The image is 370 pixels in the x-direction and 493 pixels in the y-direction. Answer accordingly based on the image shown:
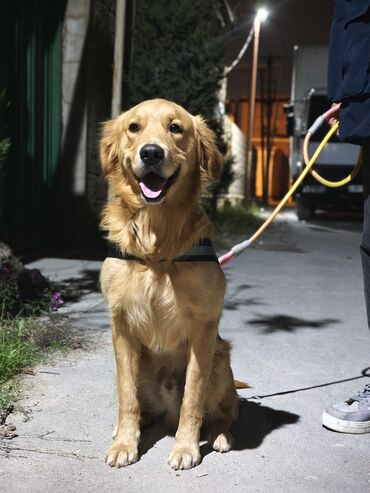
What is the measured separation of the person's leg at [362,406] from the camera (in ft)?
8.55

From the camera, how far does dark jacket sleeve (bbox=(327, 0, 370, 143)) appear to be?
7.82 feet

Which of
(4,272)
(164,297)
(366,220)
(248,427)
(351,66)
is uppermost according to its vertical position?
(351,66)

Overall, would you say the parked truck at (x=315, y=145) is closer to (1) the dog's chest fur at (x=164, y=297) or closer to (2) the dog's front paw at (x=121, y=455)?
(1) the dog's chest fur at (x=164, y=297)

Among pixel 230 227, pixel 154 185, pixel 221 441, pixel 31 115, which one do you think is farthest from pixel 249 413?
pixel 230 227

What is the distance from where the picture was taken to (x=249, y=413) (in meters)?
2.88

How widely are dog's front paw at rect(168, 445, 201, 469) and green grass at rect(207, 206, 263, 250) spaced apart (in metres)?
6.33

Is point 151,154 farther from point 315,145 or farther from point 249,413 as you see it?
point 315,145

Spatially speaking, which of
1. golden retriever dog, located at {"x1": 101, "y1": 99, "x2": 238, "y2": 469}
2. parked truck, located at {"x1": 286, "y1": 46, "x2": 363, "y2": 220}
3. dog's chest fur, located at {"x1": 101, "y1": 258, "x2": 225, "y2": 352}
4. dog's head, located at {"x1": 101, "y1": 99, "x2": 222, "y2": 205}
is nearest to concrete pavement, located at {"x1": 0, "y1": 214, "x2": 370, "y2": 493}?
golden retriever dog, located at {"x1": 101, "y1": 99, "x2": 238, "y2": 469}

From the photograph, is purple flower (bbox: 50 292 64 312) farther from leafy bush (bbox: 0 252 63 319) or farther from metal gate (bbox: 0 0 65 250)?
metal gate (bbox: 0 0 65 250)

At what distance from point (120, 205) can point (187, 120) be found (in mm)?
492

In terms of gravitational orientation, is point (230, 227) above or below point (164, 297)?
below

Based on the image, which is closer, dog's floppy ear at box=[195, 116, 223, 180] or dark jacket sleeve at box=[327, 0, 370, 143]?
dark jacket sleeve at box=[327, 0, 370, 143]

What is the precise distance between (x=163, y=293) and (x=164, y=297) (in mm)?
16

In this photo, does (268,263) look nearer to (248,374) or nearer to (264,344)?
(264,344)
